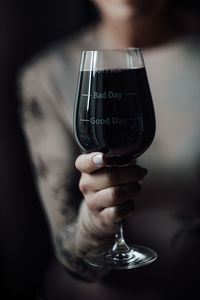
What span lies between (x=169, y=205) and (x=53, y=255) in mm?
276

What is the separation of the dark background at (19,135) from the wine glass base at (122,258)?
309 millimetres

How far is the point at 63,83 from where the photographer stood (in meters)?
1.02

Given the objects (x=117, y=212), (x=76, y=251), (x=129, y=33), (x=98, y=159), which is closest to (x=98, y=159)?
(x=98, y=159)

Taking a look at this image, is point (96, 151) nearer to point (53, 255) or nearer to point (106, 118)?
point (106, 118)

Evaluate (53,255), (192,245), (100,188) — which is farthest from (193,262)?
(53,255)

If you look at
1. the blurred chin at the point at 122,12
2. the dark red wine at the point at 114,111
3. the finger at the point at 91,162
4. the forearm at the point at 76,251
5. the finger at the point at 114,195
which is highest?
the blurred chin at the point at 122,12

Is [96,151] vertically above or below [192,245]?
above

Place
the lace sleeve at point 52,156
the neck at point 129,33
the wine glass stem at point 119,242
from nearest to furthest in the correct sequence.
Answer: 1. the wine glass stem at point 119,242
2. the lace sleeve at point 52,156
3. the neck at point 129,33

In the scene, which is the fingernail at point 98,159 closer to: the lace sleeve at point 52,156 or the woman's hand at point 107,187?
the woman's hand at point 107,187

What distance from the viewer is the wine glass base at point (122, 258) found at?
0.62 m

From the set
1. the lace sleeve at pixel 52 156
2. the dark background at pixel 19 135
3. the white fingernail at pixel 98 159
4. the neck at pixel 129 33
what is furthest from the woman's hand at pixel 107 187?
the neck at pixel 129 33

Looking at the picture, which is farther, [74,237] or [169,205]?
[169,205]

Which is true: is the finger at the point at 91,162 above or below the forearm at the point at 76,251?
above

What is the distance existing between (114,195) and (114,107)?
0.14m
